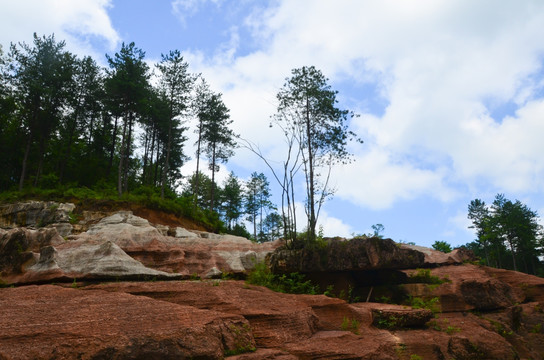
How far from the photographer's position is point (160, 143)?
5303 cm

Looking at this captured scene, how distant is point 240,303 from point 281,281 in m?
4.68

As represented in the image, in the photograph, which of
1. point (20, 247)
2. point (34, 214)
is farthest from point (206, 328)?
point (34, 214)

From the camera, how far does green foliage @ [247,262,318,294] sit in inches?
562

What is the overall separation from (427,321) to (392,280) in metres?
3.53

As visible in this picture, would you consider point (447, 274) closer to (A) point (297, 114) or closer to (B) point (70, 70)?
(A) point (297, 114)

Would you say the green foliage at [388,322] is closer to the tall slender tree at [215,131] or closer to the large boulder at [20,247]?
the large boulder at [20,247]

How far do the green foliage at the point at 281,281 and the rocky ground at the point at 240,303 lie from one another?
0.47 m

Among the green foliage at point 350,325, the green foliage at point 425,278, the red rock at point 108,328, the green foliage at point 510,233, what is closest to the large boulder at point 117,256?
the red rock at point 108,328

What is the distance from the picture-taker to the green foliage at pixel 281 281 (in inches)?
562

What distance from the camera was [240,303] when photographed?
10.6 meters

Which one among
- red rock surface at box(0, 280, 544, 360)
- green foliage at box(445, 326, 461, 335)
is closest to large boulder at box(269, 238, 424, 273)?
red rock surface at box(0, 280, 544, 360)

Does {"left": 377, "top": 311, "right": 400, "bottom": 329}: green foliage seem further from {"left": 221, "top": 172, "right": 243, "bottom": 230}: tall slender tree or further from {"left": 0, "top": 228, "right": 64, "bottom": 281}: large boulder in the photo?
{"left": 221, "top": 172, "right": 243, "bottom": 230}: tall slender tree

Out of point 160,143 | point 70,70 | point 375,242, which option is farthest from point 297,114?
point 160,143

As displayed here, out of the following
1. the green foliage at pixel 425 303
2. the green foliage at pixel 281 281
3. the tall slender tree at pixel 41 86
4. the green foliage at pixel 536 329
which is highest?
the tall slender tree at pixel 41 86
